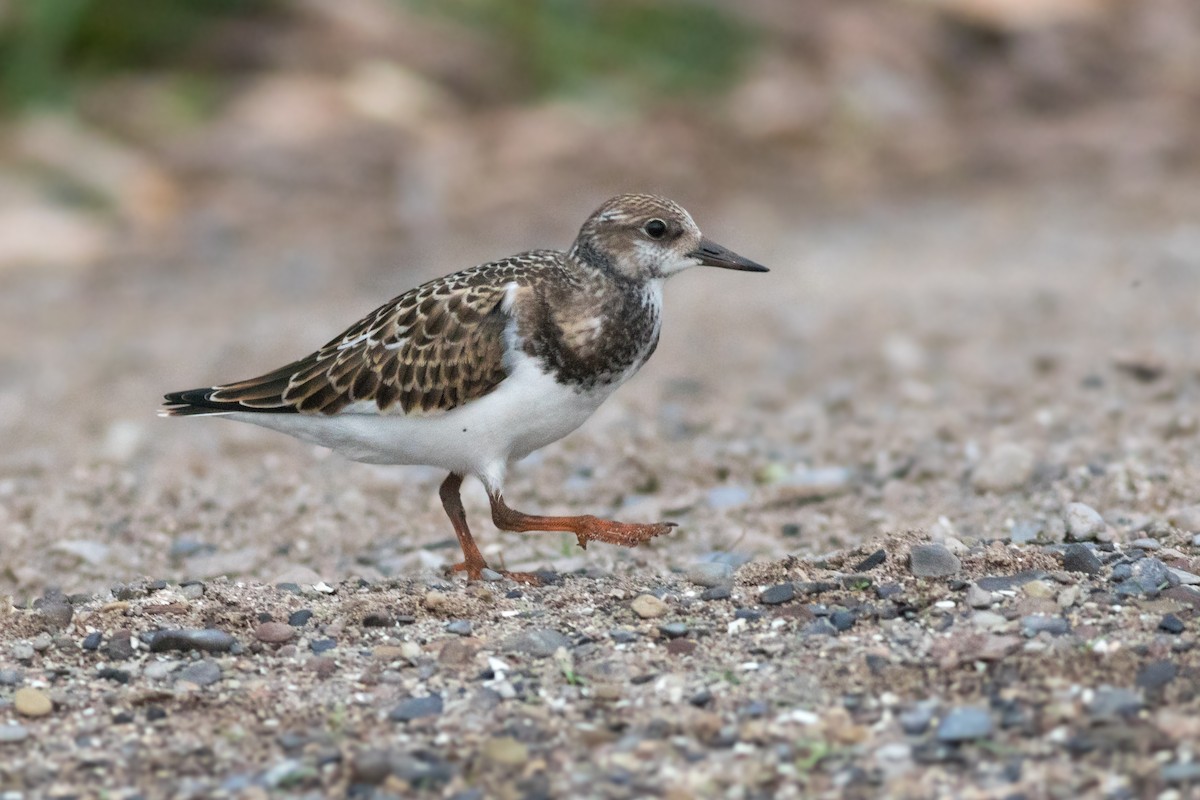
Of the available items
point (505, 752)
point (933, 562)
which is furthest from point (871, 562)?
point (505, 752)

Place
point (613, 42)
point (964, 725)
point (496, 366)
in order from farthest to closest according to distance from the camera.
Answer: point (613, 42) → point (496, 366) → point (964, 725)

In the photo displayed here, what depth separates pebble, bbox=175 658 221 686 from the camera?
4.46 metres

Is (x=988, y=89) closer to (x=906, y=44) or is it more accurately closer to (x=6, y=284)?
(x=906, y=44)

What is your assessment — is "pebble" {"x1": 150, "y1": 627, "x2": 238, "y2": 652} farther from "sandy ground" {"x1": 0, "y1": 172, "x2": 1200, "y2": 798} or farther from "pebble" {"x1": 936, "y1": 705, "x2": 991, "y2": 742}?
"pebble" {"x1": 936, "y1": 705, "x2": 991, "y2": 742}

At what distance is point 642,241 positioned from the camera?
5730mm

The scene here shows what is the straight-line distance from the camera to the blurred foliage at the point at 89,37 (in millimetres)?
12938

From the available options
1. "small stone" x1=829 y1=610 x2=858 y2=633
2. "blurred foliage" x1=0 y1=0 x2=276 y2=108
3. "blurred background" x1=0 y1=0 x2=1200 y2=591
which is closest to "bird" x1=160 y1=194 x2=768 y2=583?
"blurred background" x1=0 y1=0 x2=1200 y2=591

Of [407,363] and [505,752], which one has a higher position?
[407,363]

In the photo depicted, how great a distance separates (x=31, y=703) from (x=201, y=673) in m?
0.45

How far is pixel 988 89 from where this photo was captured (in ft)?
48.5

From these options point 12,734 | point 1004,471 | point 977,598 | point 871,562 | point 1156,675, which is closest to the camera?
point 1156,675

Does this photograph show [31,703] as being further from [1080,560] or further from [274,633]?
[1080,560]

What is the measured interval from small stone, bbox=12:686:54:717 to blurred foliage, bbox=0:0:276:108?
9.61 m

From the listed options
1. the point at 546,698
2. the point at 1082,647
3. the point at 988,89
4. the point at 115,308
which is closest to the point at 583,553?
the point at 546,698
